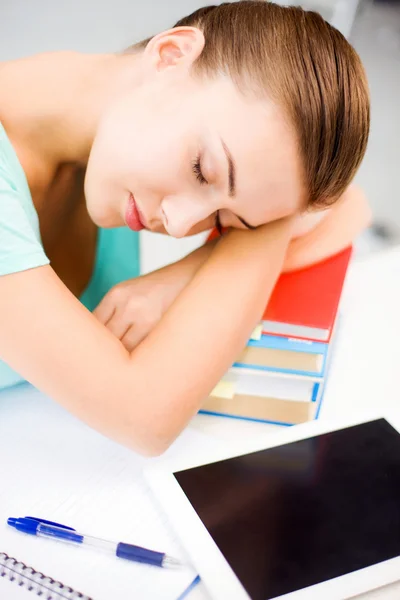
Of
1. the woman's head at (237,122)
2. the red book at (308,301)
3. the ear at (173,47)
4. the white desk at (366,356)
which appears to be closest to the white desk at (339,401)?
the white desk at (366,356)

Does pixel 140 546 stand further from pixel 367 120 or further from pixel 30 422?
pixel 367 120

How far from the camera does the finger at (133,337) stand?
64 centimetres

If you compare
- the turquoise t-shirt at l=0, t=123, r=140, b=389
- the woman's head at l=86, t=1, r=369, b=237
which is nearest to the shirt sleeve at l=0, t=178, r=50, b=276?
the turquoise t-shirt at l=0, t=123, r=140, b=389

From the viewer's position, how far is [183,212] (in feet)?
2.01

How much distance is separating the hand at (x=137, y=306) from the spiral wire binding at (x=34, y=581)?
241 mm

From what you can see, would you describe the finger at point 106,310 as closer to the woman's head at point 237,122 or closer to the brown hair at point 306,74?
the woman's head at point 237,122

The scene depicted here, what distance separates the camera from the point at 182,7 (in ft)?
3.44

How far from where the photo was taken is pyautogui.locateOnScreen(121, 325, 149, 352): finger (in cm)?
64

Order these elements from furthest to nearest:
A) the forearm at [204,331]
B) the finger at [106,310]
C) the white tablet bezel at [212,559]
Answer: the finger at [106,310] → the forearm at [204,331] → the white tablet bezel at [212,559]

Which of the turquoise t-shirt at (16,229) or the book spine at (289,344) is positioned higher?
the turquoise t-shirt at (16,229)

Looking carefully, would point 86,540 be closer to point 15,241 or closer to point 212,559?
point 212,559

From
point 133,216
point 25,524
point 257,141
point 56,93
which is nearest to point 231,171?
point 257,141

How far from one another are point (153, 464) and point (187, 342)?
0.42 ft

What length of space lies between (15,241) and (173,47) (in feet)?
0.89
